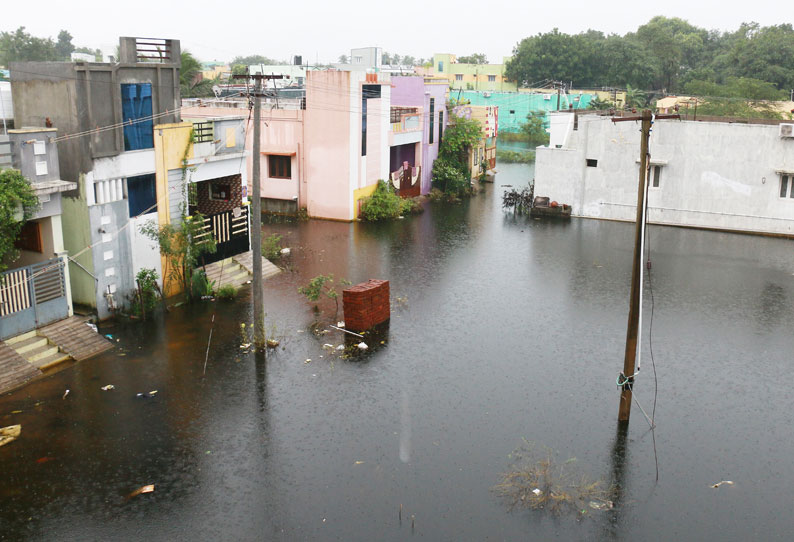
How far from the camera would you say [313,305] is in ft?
66.0

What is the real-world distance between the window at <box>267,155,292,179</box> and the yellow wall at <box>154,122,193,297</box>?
12590 millimetres

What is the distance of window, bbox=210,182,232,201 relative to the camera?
22.8 metres

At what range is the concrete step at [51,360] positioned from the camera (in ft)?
50.5

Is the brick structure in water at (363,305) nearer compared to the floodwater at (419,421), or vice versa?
the floodwater at (419,421)

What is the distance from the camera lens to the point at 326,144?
31.1 metres

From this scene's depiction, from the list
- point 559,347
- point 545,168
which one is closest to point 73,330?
point 559,347

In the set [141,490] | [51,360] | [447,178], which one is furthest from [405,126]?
[141,490]

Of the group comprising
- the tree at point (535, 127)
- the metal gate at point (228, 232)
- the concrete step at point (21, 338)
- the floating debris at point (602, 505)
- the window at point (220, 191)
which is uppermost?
the tree at point (535, 127)

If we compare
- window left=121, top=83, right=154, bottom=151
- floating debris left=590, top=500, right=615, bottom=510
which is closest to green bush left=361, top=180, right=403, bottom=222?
window left=121, top=83, right=154, bottom=151

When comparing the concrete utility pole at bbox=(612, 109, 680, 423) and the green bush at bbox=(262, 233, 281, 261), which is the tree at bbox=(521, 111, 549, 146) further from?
the concrete utility pole at bbox=(612, 109, 680, 423)

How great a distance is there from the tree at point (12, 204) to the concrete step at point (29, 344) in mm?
1590

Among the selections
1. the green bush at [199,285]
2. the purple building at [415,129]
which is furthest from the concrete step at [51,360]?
the purple building at [415,129]

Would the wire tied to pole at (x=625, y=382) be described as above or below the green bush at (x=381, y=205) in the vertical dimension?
below

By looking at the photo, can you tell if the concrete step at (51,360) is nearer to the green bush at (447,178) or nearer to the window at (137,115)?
the window at (137,115)
